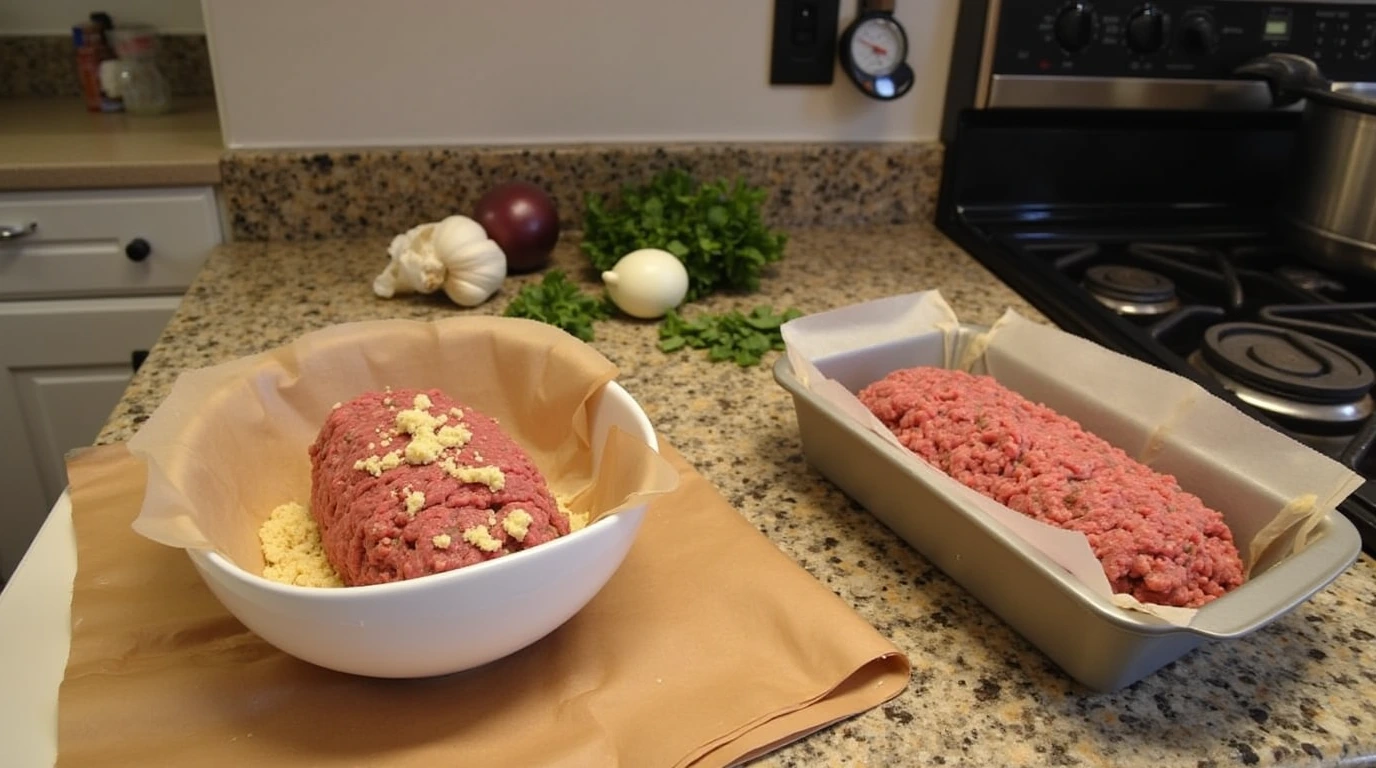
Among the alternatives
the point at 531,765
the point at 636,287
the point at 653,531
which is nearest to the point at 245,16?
the point at 636,287

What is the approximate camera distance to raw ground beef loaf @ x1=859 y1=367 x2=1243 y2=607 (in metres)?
0.56

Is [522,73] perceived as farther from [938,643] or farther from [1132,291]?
[938,643]

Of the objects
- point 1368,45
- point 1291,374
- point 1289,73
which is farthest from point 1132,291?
point 1368,45

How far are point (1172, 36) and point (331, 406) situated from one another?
1.11 meters

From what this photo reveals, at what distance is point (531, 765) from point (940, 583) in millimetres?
305

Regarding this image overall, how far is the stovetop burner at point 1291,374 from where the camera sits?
796 mm

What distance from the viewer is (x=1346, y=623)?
607 millimetres

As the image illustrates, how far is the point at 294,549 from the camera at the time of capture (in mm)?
621

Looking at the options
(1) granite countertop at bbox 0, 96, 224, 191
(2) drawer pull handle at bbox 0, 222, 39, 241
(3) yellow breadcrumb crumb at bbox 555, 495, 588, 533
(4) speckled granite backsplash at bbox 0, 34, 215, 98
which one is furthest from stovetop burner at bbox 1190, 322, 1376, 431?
(4) speckled granite backsplash at bbox 0, 34, 215, 98

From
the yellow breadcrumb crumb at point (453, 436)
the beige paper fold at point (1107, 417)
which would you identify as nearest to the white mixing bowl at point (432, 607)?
the yellow breadcrumb crumb at point (453, 436)

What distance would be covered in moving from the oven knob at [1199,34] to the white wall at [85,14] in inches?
57.5

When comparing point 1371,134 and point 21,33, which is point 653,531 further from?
point 21,33

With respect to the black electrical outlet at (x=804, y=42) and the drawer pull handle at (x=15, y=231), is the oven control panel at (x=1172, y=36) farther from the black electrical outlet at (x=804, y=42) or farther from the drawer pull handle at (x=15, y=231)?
the drawer pull handle at (x=15, y=231)

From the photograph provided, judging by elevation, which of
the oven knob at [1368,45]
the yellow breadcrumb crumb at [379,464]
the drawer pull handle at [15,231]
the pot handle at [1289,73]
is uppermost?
the oven knob at [1368,45]
